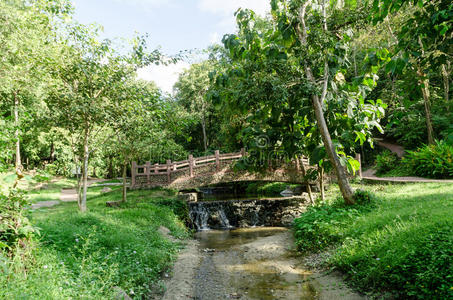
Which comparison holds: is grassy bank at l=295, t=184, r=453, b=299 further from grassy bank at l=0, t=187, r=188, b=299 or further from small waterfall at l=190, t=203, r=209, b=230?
small waterfall at l=190, t=203, r=209, b=230

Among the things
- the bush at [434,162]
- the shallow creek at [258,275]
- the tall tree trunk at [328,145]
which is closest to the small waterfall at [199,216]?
the shallow creek at [258,275]

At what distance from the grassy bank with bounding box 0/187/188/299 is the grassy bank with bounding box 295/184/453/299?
4.17 metres

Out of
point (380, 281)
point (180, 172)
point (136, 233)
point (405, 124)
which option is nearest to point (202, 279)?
point (136, 233)

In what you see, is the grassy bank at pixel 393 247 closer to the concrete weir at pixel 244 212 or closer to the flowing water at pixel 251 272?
the flowing water at pixel 251 272

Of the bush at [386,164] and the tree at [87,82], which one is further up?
the tree at [87,82]

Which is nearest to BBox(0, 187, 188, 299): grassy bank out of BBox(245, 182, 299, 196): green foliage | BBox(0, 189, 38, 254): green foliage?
BBox(0, 189, 38, 254): green foliage

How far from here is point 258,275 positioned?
7027 mm

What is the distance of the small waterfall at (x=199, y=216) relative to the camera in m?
15.2

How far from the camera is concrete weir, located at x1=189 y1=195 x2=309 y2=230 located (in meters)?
15.0

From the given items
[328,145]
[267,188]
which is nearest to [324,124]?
[328,145]

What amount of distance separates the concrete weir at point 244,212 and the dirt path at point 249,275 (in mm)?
4340

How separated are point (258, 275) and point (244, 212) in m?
8.32

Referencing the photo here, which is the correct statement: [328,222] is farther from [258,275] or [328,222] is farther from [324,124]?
[324,124]

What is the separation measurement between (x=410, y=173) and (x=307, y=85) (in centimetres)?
1195
